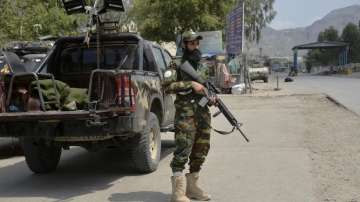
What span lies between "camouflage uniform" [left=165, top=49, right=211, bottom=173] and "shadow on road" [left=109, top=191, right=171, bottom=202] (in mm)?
491

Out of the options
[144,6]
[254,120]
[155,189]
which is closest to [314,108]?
[254,120]

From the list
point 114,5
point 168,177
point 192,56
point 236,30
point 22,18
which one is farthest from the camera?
point 236,30

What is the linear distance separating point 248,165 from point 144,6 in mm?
25677

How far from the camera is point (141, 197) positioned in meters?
6.43

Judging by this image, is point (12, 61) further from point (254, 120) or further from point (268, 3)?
point (268, 3)

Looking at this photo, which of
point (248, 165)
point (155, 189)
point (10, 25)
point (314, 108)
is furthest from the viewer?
point (314, 108)

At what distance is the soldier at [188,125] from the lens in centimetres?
590

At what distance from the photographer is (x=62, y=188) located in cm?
714

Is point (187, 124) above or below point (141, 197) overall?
above

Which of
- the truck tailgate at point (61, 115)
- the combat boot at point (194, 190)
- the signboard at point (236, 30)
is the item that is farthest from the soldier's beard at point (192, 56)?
the signboard at point (236, 30)

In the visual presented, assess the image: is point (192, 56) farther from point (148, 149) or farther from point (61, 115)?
point (148, 149)

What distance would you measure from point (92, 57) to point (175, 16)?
23603 mm

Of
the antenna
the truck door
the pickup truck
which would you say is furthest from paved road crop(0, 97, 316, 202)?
the antenna

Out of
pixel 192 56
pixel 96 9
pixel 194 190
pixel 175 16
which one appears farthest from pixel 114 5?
pixel 175 16
